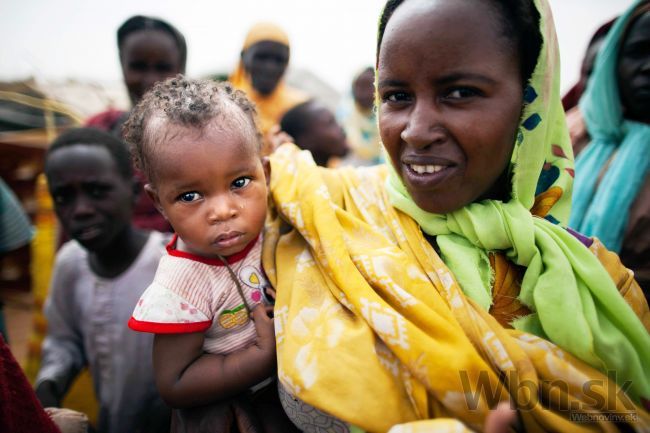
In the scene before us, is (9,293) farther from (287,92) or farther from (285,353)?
(285,353)

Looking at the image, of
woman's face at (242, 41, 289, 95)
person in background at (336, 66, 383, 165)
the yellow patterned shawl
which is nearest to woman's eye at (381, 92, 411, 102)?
the yellow patterned shawl

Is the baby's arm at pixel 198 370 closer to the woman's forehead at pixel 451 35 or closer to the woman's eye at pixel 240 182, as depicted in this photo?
the woman's eye at pixel 240 182

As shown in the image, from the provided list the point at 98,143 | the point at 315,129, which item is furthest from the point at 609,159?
the point at 98,143

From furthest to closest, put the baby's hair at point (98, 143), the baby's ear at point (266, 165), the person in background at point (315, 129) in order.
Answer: the person in background at point (315, 129) < the baby's hair at point (98, 143) < the baby's ear at point (266, 165)

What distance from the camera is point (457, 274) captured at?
3.65ft

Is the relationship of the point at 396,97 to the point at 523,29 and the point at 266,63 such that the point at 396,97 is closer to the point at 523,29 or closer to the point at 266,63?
the point at 523,29

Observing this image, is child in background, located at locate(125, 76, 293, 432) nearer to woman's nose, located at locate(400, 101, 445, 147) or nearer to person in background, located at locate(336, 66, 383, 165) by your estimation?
woman's nose, located at locate(400, 101, 445, 147)

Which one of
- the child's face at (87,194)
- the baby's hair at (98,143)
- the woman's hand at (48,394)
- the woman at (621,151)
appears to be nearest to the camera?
the woman's hand at (48,394)

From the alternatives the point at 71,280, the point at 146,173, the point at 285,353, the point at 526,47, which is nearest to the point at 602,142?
the point at 526,47

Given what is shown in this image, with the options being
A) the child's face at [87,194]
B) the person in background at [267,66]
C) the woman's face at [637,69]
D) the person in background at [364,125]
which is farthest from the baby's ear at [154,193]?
the person in background at [364,125]

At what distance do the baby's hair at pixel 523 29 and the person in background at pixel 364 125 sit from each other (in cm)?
399

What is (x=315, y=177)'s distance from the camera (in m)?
1.28

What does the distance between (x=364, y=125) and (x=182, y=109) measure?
4525mm

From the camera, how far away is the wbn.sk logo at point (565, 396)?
3.10 ft
